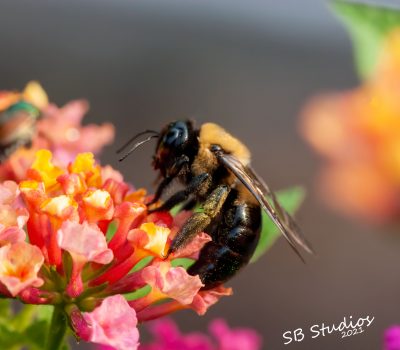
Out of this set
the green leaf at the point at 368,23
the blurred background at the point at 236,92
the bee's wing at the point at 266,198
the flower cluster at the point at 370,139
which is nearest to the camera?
the bee's wing at the point at 266,198

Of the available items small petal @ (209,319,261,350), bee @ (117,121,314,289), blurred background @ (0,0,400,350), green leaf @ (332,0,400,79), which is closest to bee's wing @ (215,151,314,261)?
bee @ (117,121,314,289)

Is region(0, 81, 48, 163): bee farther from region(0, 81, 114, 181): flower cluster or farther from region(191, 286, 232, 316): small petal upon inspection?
region(191, 286, 232, 316): small petal

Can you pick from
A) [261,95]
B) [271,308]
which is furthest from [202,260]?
[261,95]


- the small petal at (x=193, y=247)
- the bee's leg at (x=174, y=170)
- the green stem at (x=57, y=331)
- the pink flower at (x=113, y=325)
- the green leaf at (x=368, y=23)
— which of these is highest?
the green leaf at (x=368, y=23)

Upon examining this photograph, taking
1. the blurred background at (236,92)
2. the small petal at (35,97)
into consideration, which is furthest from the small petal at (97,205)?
the blurred background at (236,92)

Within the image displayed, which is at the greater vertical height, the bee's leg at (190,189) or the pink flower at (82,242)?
the pink flower at (82,242)

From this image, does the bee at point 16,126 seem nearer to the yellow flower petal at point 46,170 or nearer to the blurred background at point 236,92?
the yellow flower petal at point 46,170

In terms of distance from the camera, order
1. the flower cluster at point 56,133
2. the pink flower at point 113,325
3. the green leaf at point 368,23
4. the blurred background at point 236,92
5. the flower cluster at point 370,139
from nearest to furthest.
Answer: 1. the pink flower at point 113,325
2. the flower cluster at point 56,133
3. the green leaf at point 368,23
4. the flower cluster at point 370,139
5. the blurred background at point 236,92
